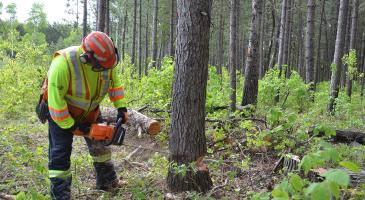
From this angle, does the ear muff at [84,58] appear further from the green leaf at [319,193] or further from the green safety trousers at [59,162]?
the green leaf at [319,193]

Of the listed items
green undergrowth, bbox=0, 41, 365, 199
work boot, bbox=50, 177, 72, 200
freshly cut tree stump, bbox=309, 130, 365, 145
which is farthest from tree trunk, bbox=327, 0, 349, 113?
work boot, bbox=50, 177, 72, 200

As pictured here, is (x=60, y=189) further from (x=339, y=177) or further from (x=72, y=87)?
(x=339, y=177)

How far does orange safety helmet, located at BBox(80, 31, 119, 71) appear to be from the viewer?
3.76 metres

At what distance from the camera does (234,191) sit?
4.32m

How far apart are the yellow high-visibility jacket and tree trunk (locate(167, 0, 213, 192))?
101 cm

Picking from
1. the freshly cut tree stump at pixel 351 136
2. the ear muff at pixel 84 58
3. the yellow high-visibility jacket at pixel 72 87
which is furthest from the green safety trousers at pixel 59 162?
the freshly cut tree stump at pixel 351 136

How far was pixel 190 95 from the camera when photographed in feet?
13.0

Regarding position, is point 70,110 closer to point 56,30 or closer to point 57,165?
point 57,165

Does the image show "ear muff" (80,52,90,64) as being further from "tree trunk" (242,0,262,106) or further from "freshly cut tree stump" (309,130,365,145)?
"tree trunk" (242,0,262,106)

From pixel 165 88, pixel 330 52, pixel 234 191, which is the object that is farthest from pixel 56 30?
pixel 234 191

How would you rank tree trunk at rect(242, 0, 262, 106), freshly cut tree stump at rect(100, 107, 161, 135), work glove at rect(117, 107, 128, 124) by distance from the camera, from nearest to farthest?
1. work glove at rect(117, 107, 128, 124)
2. freshly cut tree stump at rect(100, 107, 161, 135)
3. tree trunk at rect(242, 0, 262, 106)

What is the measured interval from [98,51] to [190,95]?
118cm

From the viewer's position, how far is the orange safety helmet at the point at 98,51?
3.76 meters

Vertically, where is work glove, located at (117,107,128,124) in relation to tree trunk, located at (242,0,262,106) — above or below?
below
